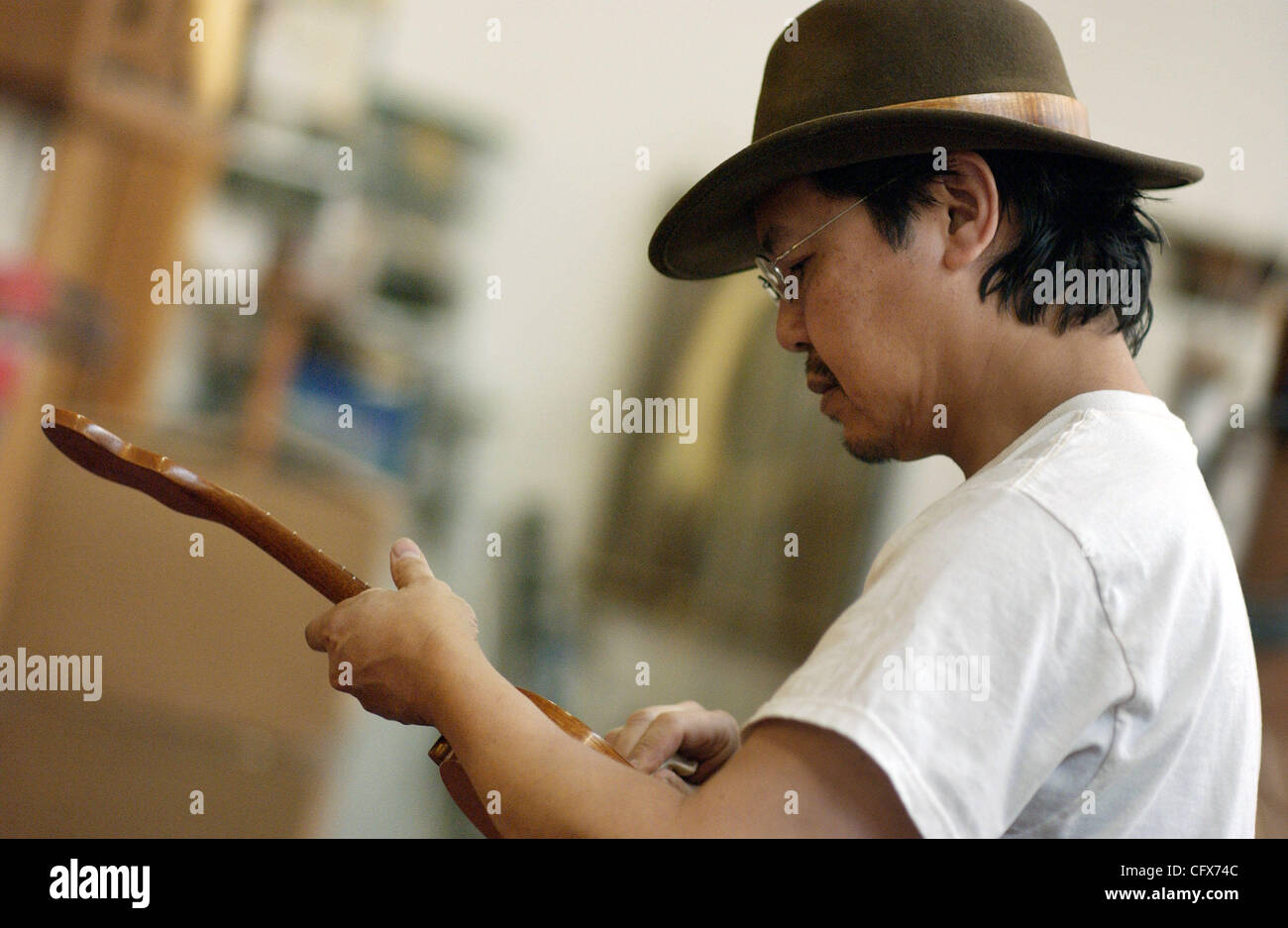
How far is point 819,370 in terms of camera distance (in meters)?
0.95

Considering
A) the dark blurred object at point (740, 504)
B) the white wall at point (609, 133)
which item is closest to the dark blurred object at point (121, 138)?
the white wall at point (609, 133)

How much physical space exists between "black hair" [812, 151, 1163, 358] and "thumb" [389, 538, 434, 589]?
0.42 meters

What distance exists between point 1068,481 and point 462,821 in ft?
8.02

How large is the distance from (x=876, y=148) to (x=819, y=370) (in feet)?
0.64

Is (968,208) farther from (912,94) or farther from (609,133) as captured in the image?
(609,133)

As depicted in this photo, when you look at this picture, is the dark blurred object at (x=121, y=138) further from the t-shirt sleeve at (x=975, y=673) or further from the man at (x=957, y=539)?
the t-shirt sleeve at (x=975, y=673)

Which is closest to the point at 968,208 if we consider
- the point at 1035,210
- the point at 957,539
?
the point at 1035,210

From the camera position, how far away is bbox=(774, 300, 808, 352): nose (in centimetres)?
93

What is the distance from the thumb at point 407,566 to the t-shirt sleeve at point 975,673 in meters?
0.28

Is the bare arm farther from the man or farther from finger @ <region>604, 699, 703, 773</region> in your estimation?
finger @ <region>604, 699, 703, 773</region>

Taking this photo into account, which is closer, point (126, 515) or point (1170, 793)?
point (1170, 793)

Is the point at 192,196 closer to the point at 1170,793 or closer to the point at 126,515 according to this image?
the point at 126,515

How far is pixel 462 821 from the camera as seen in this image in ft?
9.30
